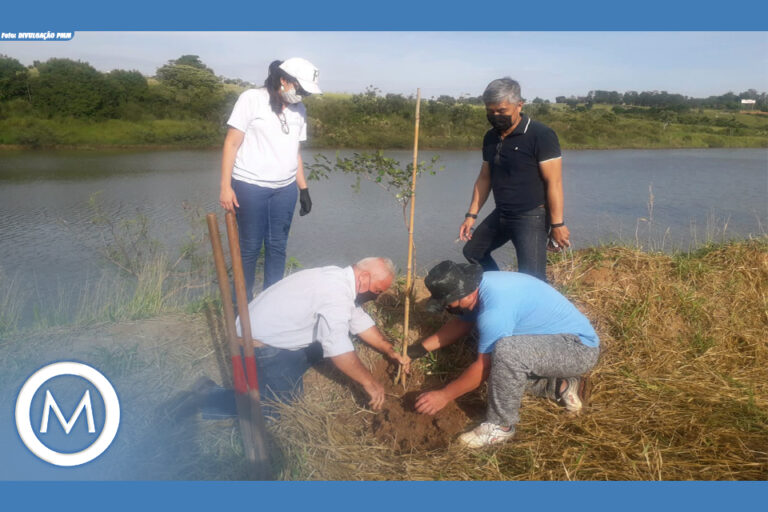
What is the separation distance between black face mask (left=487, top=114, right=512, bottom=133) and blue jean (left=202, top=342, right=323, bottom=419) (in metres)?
1.79

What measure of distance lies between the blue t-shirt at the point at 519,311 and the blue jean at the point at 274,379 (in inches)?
46.7

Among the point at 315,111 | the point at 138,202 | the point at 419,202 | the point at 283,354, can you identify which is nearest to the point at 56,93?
the point at 138,202

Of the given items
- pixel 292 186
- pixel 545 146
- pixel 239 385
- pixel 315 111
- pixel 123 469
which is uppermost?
pixel 315 111

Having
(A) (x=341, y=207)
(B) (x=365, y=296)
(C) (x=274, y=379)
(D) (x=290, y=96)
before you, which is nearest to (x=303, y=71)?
(D) (x=290, y=96)

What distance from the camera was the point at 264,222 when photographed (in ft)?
11.6

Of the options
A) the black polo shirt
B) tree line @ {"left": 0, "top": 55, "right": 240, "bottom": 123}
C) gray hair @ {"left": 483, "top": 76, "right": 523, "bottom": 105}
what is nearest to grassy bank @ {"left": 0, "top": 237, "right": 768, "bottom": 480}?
the black polo shirt

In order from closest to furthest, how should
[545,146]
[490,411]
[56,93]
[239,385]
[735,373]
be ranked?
[239,385], [490,411], [545,146], [735,373], [56,93]

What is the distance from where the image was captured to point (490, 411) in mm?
2729

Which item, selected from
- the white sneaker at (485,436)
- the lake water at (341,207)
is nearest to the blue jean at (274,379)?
the white sneaker at (485,436)

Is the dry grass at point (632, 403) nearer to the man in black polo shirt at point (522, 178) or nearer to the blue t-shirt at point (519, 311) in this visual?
the blue t-shirt at point (519, 311)

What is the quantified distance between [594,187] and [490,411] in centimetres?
910

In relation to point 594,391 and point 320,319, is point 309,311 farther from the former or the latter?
point 594,391

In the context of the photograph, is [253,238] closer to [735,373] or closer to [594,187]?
[735,373]

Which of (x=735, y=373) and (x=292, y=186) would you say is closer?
(x=735, y=373)
